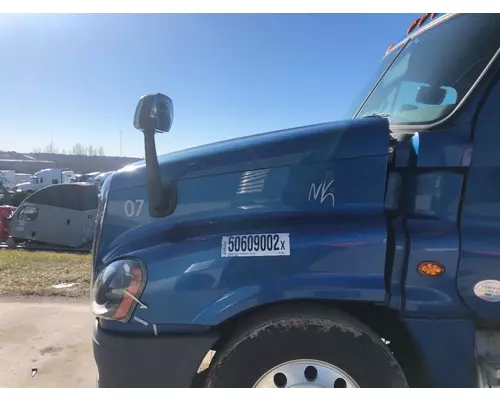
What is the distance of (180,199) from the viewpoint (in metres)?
2.07

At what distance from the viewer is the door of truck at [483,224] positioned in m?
1.85

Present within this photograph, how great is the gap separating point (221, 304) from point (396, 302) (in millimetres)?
865

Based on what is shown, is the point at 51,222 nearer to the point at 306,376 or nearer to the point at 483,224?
the point at 306,376

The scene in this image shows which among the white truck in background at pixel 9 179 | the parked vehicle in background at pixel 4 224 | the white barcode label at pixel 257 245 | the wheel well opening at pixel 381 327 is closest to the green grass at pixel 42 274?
the wheel well opening at pixel 381 327

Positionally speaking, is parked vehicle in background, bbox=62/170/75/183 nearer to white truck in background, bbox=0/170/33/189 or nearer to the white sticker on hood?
white truck in background, bbox=0/170/33/189

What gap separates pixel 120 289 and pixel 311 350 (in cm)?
100

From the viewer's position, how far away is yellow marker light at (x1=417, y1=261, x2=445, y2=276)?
1.87 metres

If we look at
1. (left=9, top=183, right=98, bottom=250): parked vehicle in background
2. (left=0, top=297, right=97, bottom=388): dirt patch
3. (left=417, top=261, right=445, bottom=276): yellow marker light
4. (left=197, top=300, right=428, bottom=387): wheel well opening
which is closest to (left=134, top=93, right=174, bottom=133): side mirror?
(left=197, top=300, right=428, bottom=387): wheel well opening

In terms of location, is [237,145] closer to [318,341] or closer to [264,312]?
[264,312]

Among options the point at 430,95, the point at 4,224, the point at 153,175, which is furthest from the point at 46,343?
the point at 4,224

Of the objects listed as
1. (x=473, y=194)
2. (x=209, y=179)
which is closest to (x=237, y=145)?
(x=209, y=179)

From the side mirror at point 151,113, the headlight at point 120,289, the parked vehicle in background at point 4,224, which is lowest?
the parked vehicle in background at point 4,224

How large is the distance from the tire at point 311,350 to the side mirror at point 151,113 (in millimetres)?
1142

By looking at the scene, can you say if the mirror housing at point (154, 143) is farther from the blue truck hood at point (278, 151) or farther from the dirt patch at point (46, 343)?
the dirt patch at point (46, 343)
